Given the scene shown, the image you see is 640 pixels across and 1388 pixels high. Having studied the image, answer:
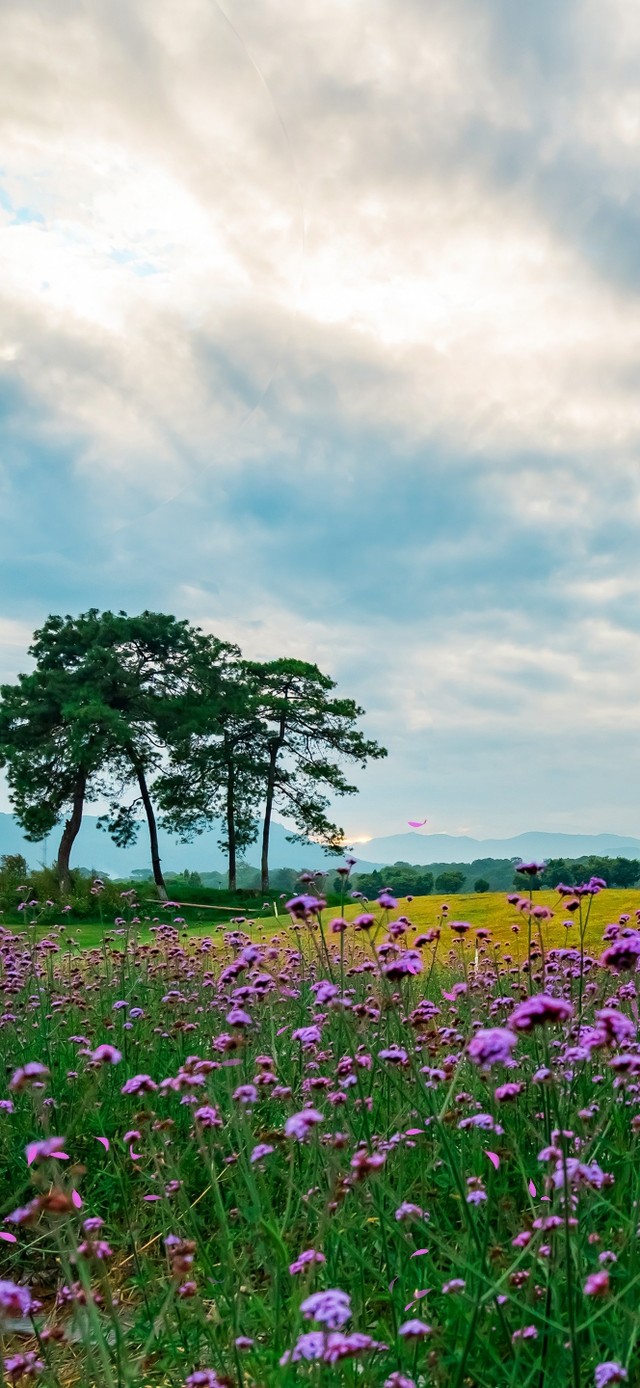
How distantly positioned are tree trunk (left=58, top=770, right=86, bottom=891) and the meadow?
31.9 m

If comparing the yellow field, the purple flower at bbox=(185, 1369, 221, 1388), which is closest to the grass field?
the yellow field

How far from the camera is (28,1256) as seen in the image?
4750 millimetres

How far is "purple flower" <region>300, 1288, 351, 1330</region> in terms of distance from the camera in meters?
1.86

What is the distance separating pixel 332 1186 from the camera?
226 centimetres

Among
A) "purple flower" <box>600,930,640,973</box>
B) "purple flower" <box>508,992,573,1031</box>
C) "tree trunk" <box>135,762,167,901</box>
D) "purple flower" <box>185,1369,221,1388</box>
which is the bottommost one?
"purple flower" <box>185,1369,221,1388</box>

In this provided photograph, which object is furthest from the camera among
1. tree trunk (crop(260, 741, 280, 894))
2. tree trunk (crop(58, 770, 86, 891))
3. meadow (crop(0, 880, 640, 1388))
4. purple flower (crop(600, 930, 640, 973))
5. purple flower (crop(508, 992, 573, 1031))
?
tree trunk (crop(260, 741, 280, 894))

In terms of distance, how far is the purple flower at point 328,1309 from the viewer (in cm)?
186

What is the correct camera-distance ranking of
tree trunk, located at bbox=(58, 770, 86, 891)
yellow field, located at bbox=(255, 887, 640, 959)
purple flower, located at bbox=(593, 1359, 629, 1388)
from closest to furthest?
purple flower, located at bbox=(593, 1359, 629, 1388) < yellow field, located at bbox=(255, 887, 640, 959) < tree trunk, located at bbox=(58, 770, 86, 891)

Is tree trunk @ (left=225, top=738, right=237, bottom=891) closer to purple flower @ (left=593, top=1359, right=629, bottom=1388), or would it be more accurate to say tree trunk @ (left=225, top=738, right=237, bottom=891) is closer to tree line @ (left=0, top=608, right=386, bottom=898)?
tree line @ (left=0, top=608, right=386, bottom=898)

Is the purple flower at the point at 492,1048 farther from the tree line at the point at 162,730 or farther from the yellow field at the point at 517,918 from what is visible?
the tree line at the point at 162,730

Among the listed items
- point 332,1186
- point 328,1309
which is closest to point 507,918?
point 332,1186

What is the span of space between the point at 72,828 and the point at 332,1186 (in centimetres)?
3887

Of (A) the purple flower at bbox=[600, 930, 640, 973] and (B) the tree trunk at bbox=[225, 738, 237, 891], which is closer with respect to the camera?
(A) the purple flower at bbox=[600, 930, 640, 973]

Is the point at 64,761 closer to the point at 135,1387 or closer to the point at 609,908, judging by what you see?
the point at 609,908
